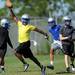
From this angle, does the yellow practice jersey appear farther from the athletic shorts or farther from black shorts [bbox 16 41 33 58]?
the athletic shorts

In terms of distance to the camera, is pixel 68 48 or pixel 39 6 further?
pixel 39 6

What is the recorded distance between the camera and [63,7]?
226 feet

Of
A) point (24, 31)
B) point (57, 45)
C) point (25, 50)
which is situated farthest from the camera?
point (57, 45)

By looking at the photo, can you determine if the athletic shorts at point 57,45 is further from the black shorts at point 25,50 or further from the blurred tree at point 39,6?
the blurred tree at point 39,6

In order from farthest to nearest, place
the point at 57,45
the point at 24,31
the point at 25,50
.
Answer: the point at 57,45 → the point at 24,31 → the point at 25,50

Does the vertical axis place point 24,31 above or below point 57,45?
above

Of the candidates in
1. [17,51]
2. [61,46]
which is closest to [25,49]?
[17,51]

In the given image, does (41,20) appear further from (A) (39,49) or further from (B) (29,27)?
(B) (29,27)

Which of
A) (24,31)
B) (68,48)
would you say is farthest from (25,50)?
(68,48)

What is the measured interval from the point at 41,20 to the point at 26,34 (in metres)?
14.4

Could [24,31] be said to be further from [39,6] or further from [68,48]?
[39,6]

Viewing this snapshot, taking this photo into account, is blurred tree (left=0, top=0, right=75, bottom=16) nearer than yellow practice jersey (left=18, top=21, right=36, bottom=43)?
No

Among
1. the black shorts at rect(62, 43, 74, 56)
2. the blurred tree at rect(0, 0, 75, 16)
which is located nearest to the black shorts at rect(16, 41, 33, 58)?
the black shorts at rect(62, 43, 74, 56)

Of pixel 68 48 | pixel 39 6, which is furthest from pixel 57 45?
pixel 39 6
